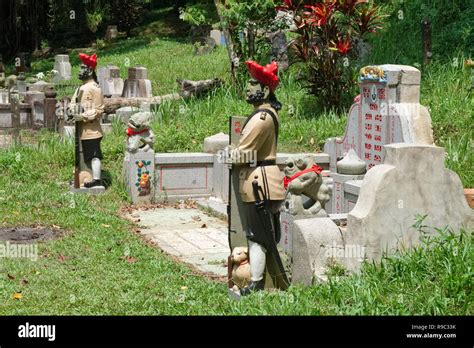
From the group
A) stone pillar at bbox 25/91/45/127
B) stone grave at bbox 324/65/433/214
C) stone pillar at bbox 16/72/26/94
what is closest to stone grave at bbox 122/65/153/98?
stone pillar at bbox 25/91/45/127

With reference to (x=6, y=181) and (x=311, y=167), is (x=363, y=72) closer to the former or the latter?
(x=311, y=167)

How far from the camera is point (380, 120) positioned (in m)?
13.5

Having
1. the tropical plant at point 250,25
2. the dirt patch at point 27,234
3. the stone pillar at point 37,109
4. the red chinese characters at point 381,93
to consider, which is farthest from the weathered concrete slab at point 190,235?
the stone pillar at point 37,109

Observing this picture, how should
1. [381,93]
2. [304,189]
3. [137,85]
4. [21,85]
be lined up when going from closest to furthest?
→ [304,189] < [381,93] < [137,85] < [21,85]

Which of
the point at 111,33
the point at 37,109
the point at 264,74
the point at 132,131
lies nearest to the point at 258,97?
the point at 264,74

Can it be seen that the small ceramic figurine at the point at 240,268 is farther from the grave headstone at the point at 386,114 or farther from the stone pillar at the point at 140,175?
the stone pillar at the point at 140,175

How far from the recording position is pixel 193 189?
50.9ft

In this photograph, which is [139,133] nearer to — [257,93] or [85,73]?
[85,73]

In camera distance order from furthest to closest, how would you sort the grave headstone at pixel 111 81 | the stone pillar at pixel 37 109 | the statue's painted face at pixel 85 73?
the grave headstone at pixel 111 81, the stone pillar at pixel 37 109, the statue's painted face at pixel 85 73

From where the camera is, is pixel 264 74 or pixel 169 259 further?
pixel 169 259

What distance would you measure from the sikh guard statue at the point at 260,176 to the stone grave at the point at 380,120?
3315 millimetres

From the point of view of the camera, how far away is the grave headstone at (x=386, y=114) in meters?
12.9

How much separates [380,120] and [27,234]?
5.48 meters
